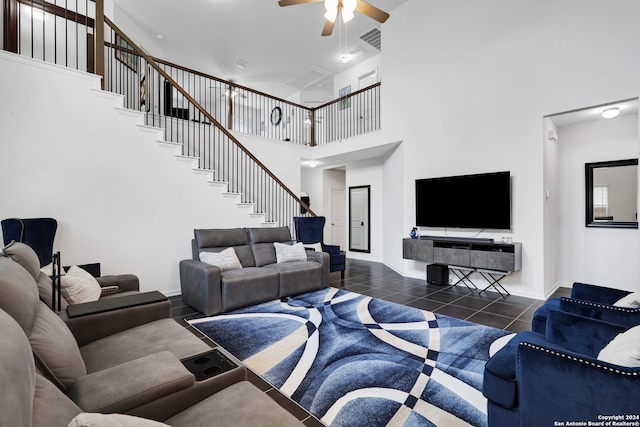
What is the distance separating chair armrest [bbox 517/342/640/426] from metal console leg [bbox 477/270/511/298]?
11.6 feet

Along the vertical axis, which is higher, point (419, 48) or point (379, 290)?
point (419, 48)

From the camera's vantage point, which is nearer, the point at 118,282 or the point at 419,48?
the point at 118,282

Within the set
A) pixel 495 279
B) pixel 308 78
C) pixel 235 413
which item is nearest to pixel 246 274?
pixel 235 413

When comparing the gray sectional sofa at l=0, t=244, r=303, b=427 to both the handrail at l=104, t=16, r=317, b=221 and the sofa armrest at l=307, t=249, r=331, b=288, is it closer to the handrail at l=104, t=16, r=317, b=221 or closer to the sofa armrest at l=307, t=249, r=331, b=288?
the sofa armrest at l=307, t=249, r=331, b=288

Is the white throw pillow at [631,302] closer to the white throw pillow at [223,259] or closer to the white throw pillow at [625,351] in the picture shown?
the white throw pillow at [625,351]

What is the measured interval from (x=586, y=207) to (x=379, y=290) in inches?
141

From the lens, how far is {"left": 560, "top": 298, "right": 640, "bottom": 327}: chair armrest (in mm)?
1846

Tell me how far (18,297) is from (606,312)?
10.5 ft

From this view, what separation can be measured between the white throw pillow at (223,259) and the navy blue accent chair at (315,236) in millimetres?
1677

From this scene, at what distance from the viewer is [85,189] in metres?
3.84

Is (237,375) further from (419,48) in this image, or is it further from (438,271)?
(419,48)

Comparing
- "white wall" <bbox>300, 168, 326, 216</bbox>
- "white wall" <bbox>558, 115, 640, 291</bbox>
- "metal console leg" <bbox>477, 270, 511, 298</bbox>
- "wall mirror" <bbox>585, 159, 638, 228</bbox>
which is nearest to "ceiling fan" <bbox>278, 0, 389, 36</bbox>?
"white wall" <bbox>558, 115, 640, 291</bbox>

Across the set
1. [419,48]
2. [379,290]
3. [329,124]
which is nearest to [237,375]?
[379,290]

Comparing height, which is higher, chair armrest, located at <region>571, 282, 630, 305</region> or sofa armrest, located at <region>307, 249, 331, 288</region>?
chair armrest, located at <region>571, 282, 630, 305</region>
